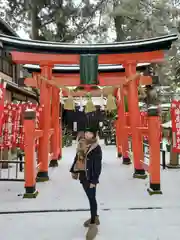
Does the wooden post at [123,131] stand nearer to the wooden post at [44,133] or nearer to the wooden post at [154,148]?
the wooden post at [44,133]

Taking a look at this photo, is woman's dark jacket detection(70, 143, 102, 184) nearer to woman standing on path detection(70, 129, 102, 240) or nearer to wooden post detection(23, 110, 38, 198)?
woman standing on path detection(70, 129, 102, 240)

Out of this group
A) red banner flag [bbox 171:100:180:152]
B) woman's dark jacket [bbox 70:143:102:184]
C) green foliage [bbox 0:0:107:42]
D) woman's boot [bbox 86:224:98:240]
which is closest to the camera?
woman's boot [bbox 86:224:98:240]

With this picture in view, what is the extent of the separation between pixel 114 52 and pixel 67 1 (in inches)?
573

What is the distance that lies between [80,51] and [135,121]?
2469 millimetres

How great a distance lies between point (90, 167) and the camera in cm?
448

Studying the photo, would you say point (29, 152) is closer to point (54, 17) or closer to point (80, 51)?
point (80, 51)

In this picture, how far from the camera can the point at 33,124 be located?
259 inches

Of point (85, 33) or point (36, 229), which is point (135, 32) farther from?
point (36, 229)

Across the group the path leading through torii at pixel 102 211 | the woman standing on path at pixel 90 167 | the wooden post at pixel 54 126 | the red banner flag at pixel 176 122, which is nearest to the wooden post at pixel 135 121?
the path leading through torii at pixel 102 211

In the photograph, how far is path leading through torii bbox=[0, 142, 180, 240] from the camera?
4246 millimetres

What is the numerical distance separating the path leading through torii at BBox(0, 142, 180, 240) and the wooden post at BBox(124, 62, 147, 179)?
54 cm

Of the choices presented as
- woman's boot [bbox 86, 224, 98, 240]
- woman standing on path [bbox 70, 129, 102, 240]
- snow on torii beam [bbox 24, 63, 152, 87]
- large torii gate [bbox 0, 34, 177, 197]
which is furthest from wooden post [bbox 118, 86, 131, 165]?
woman's boot [bbox 86, 224, 98, 240]

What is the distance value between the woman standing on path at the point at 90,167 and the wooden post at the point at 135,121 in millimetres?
3984

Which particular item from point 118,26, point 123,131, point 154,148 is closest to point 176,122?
point 154,148
